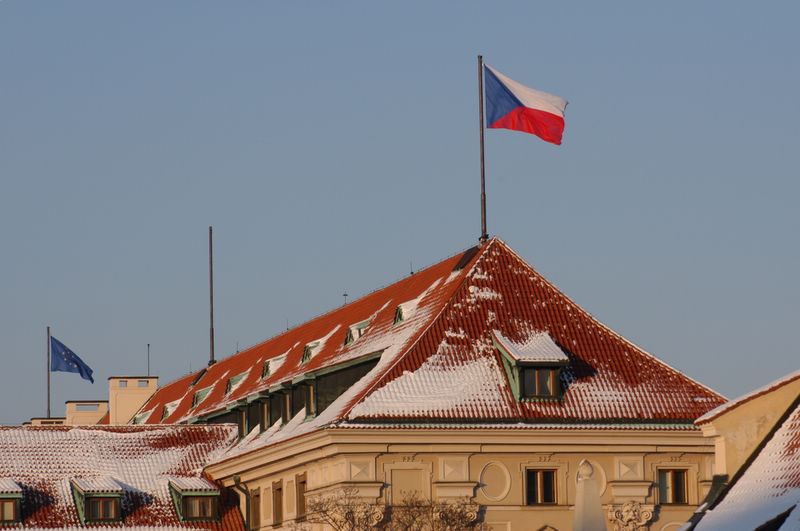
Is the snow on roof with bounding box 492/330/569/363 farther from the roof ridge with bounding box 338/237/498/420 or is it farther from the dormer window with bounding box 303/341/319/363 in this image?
the dormer window with bounding box 303/341/319/363

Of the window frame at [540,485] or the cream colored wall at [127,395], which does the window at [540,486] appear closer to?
the window frame at [540,485]

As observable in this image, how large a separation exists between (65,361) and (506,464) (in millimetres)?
46249

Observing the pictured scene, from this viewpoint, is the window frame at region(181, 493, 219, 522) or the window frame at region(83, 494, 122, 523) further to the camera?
the window frame at region(181, 493, 219, 522)

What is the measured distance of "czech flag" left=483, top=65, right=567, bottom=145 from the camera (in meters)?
67.0

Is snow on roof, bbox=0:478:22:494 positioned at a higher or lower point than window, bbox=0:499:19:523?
higher

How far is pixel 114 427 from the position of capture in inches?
3110

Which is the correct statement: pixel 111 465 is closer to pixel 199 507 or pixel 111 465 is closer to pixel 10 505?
pixel 199 507

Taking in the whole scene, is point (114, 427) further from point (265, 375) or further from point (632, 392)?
point (632, 392)

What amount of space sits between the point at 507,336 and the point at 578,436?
13.4 ft

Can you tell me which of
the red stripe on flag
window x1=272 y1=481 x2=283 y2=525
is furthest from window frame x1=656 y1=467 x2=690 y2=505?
window x1=272 y1=481 x2=283 y2=525

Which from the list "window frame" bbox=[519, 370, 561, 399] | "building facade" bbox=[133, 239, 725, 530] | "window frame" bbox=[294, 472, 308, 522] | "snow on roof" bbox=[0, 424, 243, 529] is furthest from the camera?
"snow on roof" bbox=[0, 424, 243, 529]

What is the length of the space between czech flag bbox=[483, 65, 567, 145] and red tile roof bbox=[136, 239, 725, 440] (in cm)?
433

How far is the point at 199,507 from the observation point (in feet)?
244

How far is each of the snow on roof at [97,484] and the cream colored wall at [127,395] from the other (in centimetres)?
3334
